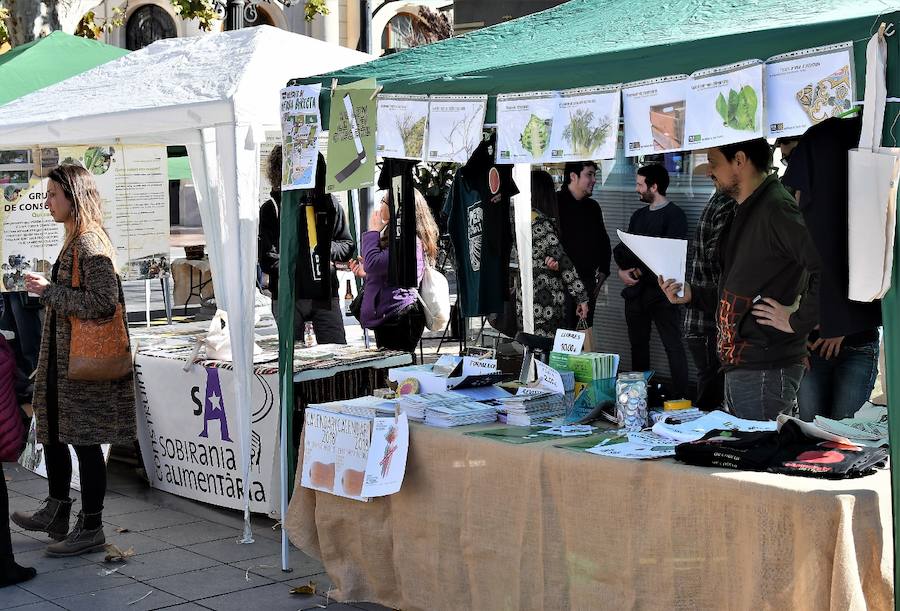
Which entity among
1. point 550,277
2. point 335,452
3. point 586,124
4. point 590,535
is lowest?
point 590,535

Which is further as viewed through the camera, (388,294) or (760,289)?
(388,294)

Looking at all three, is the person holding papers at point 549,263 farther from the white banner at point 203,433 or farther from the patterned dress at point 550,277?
the white banner at point 203,433

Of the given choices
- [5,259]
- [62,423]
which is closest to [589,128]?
[62,423]

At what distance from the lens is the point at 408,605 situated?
457cm

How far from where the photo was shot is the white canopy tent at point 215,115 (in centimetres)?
582

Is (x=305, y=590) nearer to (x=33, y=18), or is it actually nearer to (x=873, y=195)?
(x=873, y=195)

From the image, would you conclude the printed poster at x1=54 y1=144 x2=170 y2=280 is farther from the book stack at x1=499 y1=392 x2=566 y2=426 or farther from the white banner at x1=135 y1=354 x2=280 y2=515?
the book stack at x1=499 y1=392 x2=566 y2=426

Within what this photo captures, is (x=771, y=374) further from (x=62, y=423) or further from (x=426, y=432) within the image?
(x=62, y=423)

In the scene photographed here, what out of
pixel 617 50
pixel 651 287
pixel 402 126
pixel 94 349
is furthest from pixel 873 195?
pixel 651 287

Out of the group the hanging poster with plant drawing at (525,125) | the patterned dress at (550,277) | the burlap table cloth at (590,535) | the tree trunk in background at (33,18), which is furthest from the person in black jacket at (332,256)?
the tree trunk in background at (33,18)

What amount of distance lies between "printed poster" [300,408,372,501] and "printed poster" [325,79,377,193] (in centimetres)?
100

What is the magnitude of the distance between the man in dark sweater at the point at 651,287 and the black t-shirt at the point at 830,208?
3.75 meters

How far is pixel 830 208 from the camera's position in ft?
11.9

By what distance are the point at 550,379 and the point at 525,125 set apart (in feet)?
3.47
